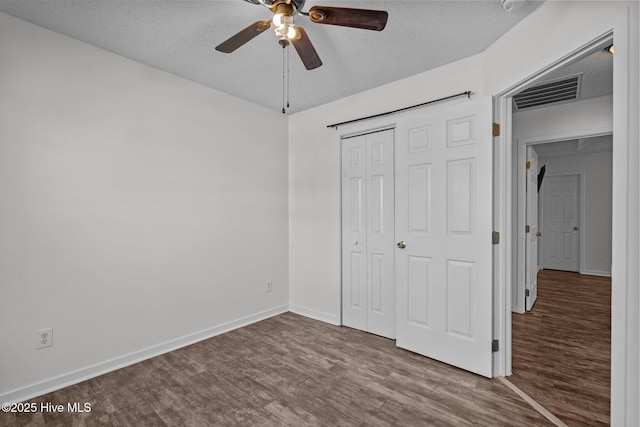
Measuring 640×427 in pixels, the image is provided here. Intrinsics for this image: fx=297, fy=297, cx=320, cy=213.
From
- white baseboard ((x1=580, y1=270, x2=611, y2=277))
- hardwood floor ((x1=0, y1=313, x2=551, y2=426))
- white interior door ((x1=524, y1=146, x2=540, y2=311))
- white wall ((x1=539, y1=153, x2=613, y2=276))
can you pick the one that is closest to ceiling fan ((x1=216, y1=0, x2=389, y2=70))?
hardwood floor ((x1=0, y1=313, x2=551, y2=426))

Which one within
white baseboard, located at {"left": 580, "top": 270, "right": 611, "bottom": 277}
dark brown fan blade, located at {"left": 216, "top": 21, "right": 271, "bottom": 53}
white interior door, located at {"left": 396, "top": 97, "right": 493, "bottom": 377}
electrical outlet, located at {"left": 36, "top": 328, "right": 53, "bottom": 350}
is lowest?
white baseboard, located at {"left": 580, "top": 270, "right": 611, "bottom": 277}

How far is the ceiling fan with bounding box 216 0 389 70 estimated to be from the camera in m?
1.53

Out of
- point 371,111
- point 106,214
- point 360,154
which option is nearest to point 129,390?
point 106,214

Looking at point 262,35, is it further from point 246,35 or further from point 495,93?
point 495,93

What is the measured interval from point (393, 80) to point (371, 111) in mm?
373

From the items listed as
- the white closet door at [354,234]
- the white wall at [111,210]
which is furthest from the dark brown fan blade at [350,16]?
the white wall at [111,210]

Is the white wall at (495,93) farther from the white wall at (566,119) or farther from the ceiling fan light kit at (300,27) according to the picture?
the white wall at (566,119)

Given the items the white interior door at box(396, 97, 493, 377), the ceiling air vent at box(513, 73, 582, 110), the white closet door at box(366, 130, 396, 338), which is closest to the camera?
the white interior door at box(396, 97, 493, 377)

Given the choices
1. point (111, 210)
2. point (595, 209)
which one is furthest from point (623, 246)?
point (595, 209)

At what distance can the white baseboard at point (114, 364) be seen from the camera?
2.07 meters

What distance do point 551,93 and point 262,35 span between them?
3.12m

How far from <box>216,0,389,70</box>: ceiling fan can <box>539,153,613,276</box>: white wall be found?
6673 millimetres

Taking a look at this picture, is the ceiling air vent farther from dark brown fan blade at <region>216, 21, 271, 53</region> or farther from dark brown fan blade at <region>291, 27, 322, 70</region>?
dark brown fan blade at <region>216, 21, 271, 53</region>

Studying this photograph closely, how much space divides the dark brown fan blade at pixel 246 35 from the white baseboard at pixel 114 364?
8.53ft
